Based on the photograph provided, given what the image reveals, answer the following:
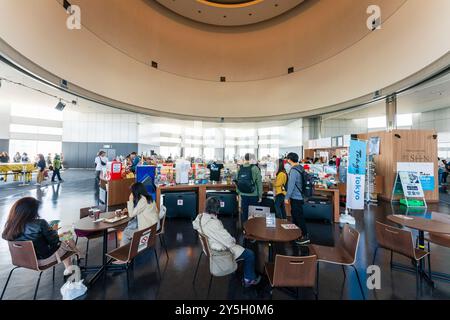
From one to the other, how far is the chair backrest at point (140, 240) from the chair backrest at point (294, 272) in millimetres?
1396

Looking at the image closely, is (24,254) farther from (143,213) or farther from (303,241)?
(303,241)

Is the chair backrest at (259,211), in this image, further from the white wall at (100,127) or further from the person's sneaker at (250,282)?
the white wall at (100,127)

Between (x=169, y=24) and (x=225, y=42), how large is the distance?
3197 mm

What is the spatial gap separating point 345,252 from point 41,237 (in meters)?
3.22

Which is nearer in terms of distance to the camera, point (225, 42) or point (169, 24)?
point (169, 24)

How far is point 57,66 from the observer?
6.61m

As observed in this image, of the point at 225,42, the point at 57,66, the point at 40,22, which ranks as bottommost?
the point at 57,66

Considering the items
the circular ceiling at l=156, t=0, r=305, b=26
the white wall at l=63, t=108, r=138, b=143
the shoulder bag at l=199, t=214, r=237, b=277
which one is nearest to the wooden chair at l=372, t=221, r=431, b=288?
the shoulder bag at l=199, t=214, r=237, b=277
